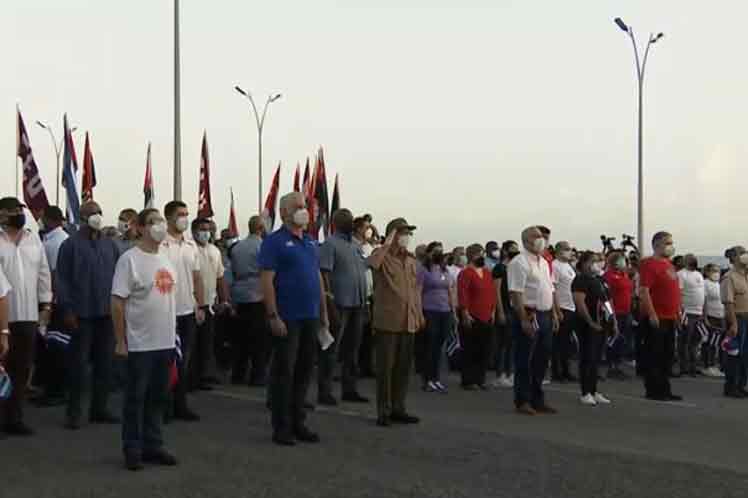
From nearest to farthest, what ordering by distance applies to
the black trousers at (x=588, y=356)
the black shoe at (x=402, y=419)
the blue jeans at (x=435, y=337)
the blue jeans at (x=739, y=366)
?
the black shoe at (x=402, y=419) → the black trousers at (x=588, y=356) → the blue jeans at (x=435, y=337) → the blue jeans at (x=739, y=366)

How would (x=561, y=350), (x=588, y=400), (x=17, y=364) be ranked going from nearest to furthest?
(x=17, y=364), (x=588, y=400), (x=561, y=350)

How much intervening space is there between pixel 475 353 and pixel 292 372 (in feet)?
18.2

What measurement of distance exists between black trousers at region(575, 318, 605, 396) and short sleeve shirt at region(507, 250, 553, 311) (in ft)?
4.21

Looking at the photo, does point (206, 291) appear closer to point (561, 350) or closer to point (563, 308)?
point (563, 308)

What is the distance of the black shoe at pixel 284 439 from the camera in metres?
8.57

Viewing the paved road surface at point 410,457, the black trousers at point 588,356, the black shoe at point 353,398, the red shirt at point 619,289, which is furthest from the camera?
the red shirt at point 619,289

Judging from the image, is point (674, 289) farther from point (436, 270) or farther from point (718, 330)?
point (718, 330)

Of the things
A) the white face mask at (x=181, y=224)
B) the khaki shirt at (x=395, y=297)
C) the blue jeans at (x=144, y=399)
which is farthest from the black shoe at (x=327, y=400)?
the blue jeans at (x=144, y=399)

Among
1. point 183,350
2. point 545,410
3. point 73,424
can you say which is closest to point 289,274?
point 183,350

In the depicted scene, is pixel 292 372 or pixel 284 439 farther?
pixel 292 372

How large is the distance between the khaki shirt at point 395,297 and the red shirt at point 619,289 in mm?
6837

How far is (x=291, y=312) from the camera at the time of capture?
876 cm

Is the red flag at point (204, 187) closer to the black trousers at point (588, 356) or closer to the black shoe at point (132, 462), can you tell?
the black trousers at point (588, 356)

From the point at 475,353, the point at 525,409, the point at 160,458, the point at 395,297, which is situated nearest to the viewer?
the point at 160,458
